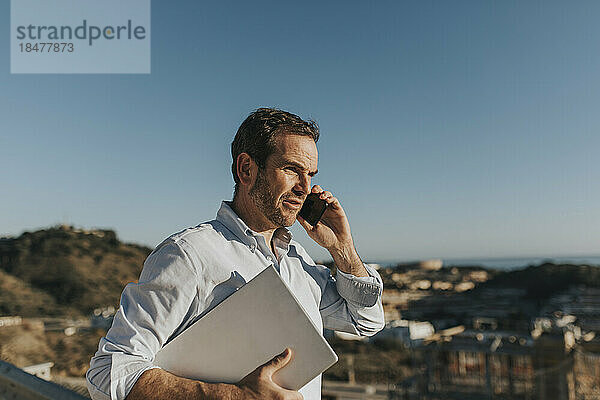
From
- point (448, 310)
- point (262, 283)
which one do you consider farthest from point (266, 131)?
point (448, 310)

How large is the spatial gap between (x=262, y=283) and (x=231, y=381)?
0.16 m

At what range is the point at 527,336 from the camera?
19.8ft

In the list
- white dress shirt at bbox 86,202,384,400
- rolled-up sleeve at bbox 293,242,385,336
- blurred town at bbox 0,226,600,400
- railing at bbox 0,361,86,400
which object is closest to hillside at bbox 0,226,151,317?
blurred town at bbox 0,226,600,400

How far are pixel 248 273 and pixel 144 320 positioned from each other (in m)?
0.21

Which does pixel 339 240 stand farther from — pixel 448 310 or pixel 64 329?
pixel 448 310

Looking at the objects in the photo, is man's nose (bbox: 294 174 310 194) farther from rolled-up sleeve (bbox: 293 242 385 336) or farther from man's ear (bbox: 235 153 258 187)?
rolled-up sleeve (bbox: 293 242 385 336)

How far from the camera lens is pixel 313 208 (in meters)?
1.08

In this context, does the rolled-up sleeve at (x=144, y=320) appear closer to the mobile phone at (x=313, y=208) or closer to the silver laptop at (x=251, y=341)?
the silver laptop at (x=251, y=341)

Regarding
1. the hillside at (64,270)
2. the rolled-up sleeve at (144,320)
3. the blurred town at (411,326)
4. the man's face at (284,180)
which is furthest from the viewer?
the hillside at (64,270)

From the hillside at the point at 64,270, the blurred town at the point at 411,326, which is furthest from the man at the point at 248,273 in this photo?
the hillside at the point at 64,270

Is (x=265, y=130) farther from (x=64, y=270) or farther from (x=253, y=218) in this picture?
(x=64, y=270)

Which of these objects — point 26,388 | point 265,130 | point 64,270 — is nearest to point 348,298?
point 265,130

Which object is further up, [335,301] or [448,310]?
[335,301]

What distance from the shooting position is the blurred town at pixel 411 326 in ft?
17.3
